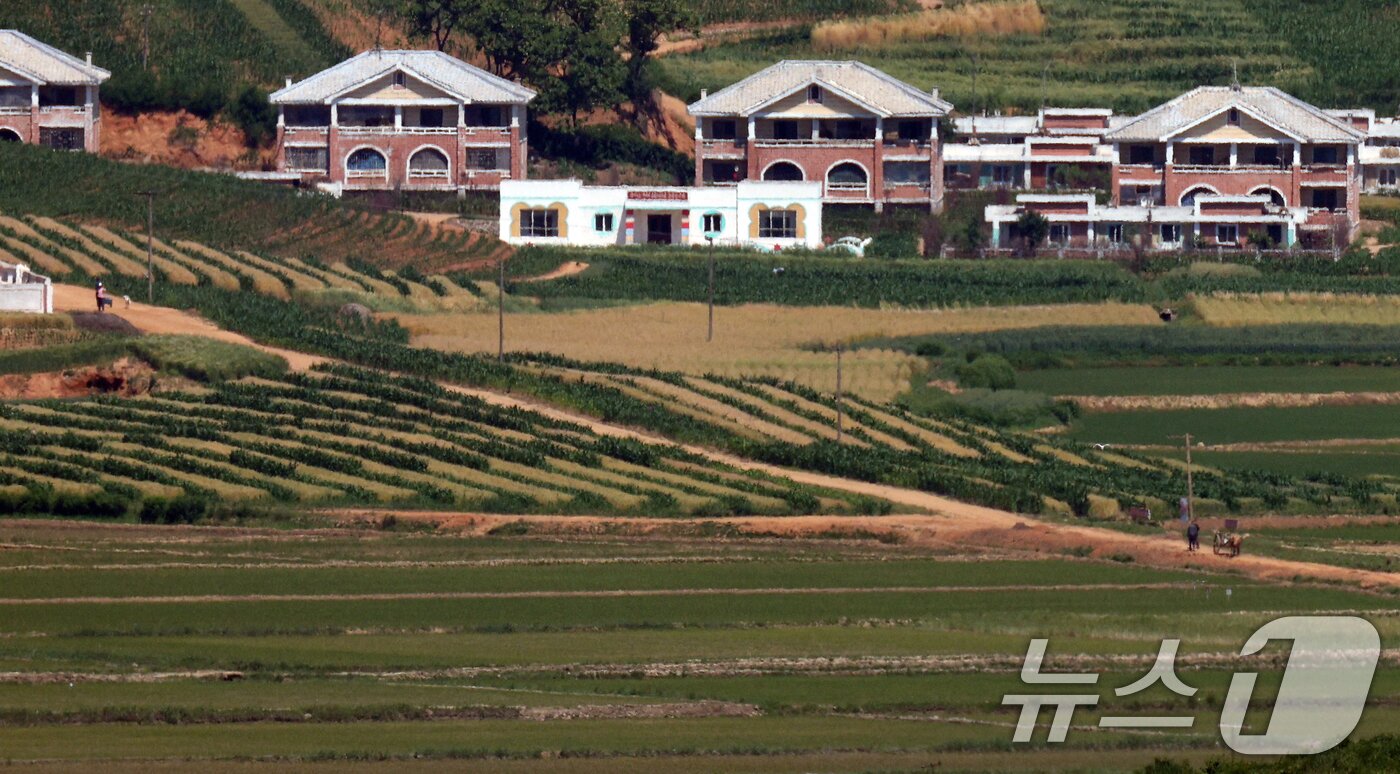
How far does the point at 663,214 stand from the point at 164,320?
40.4 metres

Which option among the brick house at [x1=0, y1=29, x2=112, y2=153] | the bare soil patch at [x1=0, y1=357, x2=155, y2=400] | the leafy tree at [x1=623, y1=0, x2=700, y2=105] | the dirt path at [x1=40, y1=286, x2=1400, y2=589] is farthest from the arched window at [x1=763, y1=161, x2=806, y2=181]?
the dirt path at [x1=40, y1=286, x2=1400, y2=589]

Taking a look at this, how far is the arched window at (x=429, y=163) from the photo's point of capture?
505 ft

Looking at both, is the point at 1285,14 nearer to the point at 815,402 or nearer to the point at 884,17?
the point at 884,17

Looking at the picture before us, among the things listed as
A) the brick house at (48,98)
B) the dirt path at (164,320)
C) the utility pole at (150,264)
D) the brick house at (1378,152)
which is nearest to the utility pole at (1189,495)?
the dirt path at (164,320)

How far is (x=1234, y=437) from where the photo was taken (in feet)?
341

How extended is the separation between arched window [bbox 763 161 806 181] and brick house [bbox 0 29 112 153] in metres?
33.7

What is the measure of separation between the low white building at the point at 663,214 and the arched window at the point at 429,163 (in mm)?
7961

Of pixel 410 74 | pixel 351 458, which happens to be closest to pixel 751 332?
pixel 351 458

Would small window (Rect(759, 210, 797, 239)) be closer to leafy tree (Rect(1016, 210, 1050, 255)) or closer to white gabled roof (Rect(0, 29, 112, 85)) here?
leafy tree (Rect(1016, 210, 1050, 255))

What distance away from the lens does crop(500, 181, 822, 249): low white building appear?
147m

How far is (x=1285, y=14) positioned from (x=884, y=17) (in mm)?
24659

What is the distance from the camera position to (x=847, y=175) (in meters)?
154

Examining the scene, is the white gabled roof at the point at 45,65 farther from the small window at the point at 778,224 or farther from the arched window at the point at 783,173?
the small window at the point at 778,224

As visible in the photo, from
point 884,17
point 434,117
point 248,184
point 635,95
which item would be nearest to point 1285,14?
point 884,17
